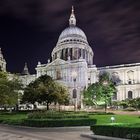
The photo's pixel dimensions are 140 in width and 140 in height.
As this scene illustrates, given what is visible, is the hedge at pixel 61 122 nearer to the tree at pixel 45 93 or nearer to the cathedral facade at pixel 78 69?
the tree at pixel 45 93

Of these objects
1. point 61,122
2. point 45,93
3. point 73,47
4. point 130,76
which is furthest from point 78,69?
point 61,122

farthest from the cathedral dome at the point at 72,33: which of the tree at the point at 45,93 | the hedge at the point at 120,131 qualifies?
the hedge at the point at 120,131

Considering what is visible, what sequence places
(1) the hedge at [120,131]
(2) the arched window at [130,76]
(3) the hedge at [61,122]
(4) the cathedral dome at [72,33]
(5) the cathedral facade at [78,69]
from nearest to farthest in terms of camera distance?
(1) the hedge at [120,131], (3) the hedge at [61,122], (5) the cathedral facade at [78,69], (2) the arched window at [130,76], (4) the cathedral dome at [72,33]

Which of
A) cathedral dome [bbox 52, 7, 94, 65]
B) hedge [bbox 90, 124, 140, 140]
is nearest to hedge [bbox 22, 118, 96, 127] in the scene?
hedge [bbox 90, 124, 140, 140]

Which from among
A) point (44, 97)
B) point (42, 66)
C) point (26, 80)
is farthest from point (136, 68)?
point (44, 97)

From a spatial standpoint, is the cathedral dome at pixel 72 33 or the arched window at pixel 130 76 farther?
the cathedral dome at pixel 72 33

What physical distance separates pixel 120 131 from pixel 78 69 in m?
129

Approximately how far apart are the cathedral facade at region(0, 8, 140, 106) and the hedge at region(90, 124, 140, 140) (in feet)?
376

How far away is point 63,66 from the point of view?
154375 mm

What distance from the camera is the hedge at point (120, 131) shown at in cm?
2045

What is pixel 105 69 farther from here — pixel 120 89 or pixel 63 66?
pixel 63 66

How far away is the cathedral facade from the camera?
148m

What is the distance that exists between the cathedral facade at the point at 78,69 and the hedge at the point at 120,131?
376 feet

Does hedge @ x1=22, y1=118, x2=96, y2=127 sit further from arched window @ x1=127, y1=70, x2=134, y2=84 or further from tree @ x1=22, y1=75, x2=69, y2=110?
arched window @ x1=127, y1=70, x2=134, y2=84
